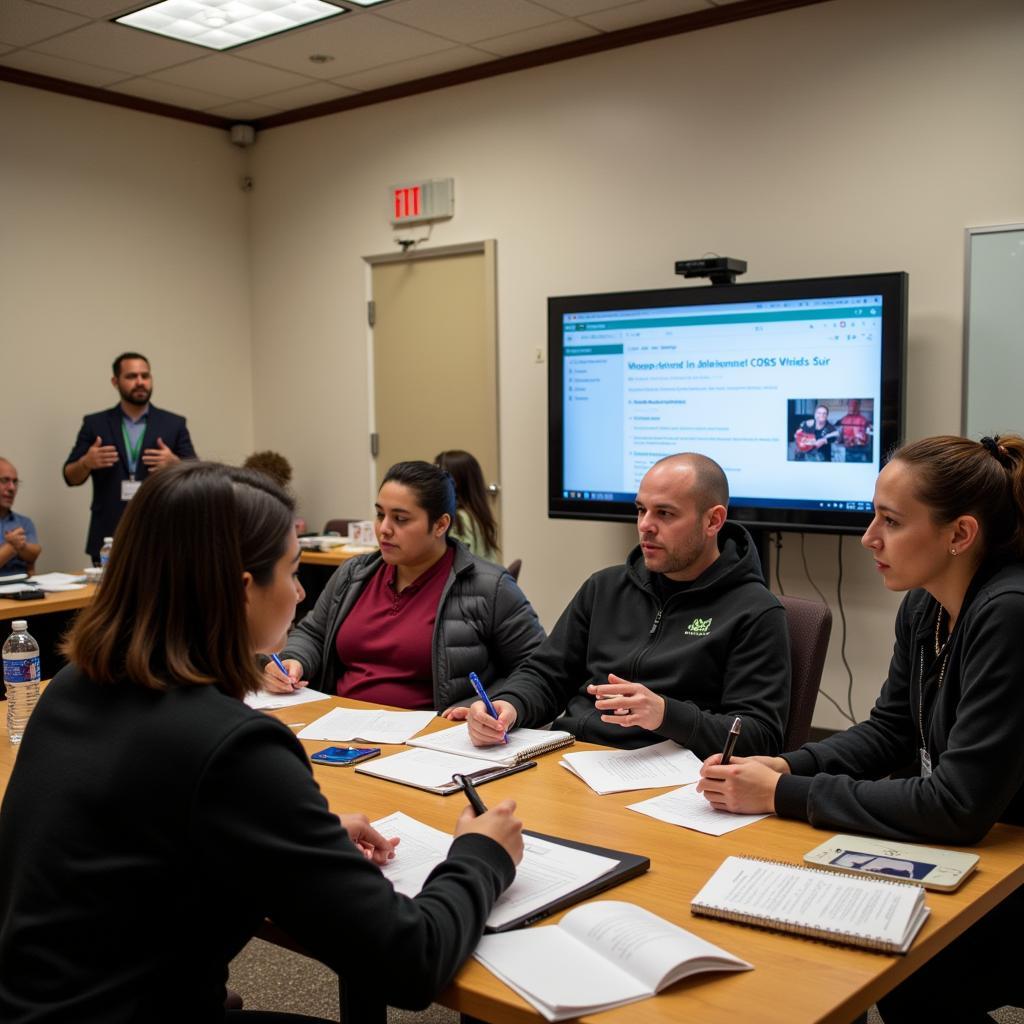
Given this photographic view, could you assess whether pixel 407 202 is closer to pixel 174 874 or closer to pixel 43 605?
pixel 43 605

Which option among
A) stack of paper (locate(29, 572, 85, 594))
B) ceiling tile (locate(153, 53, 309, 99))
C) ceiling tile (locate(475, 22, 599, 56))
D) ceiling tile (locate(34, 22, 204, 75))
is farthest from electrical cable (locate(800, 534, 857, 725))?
ceiling tile (locate(34, 22, 204, 75))

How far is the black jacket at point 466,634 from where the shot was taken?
2973 mm

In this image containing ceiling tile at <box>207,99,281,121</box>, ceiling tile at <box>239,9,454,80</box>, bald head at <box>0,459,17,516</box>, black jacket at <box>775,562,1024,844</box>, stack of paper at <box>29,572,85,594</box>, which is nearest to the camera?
black jacket at <box>775,562,1024,844</box>

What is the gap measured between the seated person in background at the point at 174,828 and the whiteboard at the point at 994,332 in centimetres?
355

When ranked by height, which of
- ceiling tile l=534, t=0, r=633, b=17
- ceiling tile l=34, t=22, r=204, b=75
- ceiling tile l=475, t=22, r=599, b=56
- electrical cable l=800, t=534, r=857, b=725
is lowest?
electrical cable l=800, t=534, r=857, b=725

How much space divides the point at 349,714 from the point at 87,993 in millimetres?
1367

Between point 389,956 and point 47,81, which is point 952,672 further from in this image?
point 47,81

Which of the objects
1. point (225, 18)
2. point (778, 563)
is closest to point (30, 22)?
point (225, 18)

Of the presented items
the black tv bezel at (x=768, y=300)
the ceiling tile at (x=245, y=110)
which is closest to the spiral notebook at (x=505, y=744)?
the black tv bezel at (x=768, y=300)

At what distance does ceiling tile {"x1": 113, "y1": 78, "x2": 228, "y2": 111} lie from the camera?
620 cm

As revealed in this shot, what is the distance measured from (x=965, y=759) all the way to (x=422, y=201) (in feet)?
16.5

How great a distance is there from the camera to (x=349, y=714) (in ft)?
8.53

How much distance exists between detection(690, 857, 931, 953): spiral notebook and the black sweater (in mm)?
399

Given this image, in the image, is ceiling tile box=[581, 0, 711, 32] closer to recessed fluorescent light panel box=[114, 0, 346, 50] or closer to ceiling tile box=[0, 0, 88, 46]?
recessed fluorescent light panel box=[114, 0, 346, 50]
